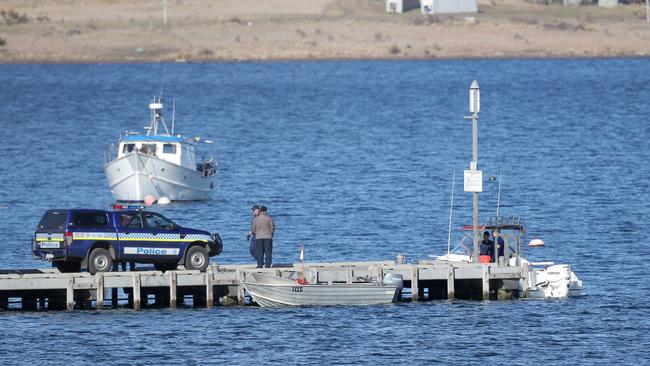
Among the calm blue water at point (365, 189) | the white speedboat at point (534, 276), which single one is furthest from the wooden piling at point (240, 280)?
the white speedboat at point (534, 276)

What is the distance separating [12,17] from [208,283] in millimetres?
151301

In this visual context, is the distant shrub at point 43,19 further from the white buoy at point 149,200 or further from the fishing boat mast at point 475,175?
the fishing boat mast at point 475,175

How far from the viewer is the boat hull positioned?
73.8m

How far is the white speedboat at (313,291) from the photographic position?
46.7 meters

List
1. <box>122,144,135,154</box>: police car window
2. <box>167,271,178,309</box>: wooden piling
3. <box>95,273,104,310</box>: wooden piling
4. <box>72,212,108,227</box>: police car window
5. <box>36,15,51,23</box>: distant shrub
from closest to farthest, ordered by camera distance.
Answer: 1. <box>95,273,104,310</box>: wooden piling
2. <box>167,271,178,309</box>: wooden piling
3. <box>72,212,108,227</box>: police car window
4. <box>122,144,135,154</box>: police car window
5. <box>36,15,51,23</box>: distant shrub

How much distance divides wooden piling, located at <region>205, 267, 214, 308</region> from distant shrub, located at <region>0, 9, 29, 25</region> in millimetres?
148005

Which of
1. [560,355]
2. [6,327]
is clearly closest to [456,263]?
[560,355]

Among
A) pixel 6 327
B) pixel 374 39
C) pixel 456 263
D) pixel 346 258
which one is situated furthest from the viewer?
pixel 374 39

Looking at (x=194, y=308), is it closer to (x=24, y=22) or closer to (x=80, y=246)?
(x=80, y=246)

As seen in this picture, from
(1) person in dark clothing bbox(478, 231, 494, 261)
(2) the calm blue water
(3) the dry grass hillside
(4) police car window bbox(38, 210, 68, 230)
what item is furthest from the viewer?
(3) the dry grass hillside

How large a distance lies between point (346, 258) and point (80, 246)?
46.0 feet

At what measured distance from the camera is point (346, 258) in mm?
58344

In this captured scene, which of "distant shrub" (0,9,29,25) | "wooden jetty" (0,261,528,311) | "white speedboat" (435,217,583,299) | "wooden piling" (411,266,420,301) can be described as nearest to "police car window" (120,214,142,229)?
"wooden jetty" (0,261,528,311)

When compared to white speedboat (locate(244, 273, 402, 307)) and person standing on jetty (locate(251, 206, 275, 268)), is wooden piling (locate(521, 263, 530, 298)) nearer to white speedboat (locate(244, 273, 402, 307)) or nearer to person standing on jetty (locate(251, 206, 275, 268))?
white speedboat (locate(244, 273, 402, 307))
